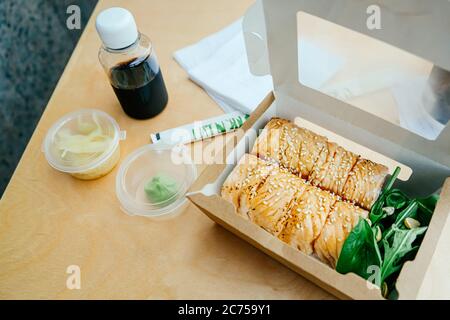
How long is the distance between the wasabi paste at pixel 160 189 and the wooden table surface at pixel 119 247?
41 mm

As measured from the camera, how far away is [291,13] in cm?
60

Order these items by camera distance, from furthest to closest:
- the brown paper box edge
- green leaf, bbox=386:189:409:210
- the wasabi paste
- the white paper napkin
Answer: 1. the white paper napkin
2. the wasabi paste
3. green leaf, bbox=386:189:409:210
4. the brown paper box edge

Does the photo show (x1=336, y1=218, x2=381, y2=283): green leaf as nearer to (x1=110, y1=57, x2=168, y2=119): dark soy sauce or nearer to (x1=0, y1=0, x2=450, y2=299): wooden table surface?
(x1=0, y1=0, x2=450, y2=299): wooden table surface

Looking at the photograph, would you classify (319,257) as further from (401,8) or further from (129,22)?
(129,22)

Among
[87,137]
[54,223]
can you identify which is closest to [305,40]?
[87,137]

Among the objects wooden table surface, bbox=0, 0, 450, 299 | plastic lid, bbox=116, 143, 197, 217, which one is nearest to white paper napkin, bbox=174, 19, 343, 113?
wooden table surface, bbox=0, 0, 450, 299

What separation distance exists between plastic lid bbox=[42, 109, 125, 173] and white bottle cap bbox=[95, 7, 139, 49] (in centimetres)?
17

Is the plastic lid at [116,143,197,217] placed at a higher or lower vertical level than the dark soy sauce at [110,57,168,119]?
lower

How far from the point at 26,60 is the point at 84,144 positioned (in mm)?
691

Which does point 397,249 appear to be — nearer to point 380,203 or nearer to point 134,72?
point 380,203

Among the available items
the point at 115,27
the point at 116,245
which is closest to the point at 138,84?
the point at 115,27

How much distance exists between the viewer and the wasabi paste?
2.36 ft

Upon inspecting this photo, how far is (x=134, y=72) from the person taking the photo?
0.75m

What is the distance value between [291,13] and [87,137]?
0.43 m
